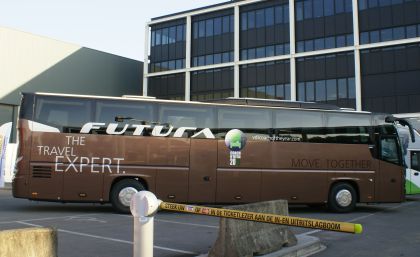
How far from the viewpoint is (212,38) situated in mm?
46750

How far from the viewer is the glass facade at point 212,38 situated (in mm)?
45531

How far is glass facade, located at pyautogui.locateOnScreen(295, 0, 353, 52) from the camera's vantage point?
3916 cm

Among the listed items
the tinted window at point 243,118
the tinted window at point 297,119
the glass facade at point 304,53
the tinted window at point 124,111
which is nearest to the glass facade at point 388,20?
the glass facade at point 304,53

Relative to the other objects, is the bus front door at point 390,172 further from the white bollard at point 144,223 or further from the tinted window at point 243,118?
the white bollard at point 144,223

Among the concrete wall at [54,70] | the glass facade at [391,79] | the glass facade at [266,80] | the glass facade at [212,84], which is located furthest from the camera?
the glass facade at [212,84]

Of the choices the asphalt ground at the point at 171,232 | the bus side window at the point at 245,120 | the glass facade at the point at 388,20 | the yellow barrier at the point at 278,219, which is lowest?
the asphalt ground at the point at 171,232

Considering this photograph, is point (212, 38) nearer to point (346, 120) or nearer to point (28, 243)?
point (346, 120)

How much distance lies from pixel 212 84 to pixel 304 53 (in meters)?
10.0

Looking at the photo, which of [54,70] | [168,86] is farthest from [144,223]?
[54,70]

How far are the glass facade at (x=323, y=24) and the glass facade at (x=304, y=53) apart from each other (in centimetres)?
8

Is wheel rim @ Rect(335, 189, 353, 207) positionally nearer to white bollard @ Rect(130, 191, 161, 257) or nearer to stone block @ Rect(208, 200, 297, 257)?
stone block @ Rect(208, 200, 297, 257)

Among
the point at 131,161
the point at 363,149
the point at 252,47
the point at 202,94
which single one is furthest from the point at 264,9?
the point at 131,161

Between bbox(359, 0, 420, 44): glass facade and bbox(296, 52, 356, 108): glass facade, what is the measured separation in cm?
243

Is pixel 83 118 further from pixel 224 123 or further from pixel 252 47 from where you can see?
pixel 252 47
